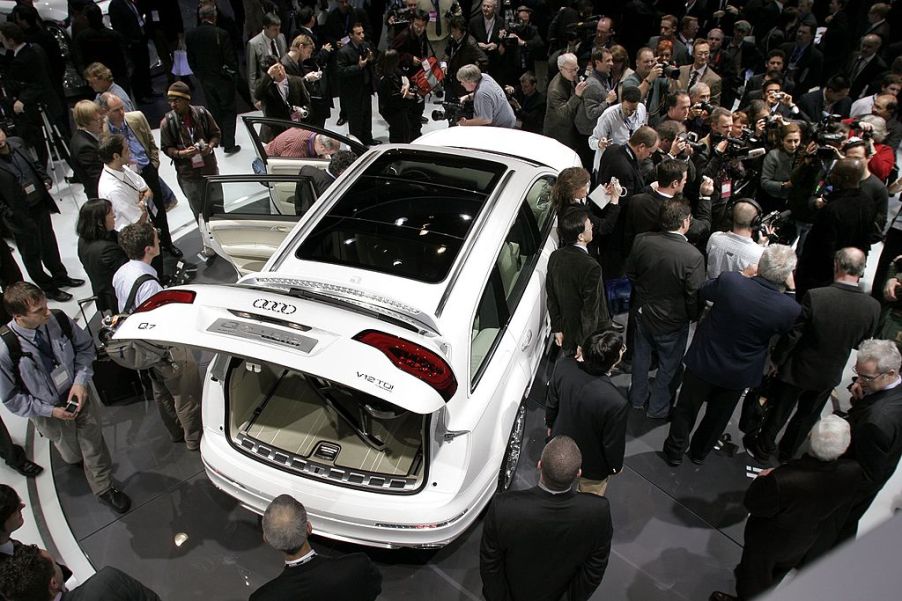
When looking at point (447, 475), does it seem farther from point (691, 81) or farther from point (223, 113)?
point (223, 113)

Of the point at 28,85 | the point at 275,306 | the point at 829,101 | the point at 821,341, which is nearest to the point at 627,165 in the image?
the point at 821,341

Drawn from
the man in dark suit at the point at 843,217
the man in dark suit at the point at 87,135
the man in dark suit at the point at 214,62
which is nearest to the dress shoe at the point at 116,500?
the man in dark suit at the point at 87,135

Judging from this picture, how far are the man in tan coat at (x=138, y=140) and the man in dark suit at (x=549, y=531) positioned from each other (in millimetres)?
4586

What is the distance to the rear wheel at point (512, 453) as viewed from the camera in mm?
3783

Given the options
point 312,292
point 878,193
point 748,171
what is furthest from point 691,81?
point 312,292

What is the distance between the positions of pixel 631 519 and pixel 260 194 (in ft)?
15.1

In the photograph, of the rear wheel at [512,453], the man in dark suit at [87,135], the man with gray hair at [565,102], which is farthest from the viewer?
the man with gray hair at [565,102]

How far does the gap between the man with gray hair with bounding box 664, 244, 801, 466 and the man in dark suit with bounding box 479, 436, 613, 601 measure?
1584mm

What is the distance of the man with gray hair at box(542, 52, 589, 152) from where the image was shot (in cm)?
663

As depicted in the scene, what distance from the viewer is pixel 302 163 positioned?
5496 mm

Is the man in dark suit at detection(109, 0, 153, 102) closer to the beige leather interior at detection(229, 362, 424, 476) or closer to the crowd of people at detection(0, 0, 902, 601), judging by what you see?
the crowd of people at detection(0, 0, 902, 601)

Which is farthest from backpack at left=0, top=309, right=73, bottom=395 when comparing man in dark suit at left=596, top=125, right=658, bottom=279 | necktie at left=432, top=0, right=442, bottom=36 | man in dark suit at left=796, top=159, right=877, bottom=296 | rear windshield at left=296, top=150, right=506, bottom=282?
necktie at left=432, top=0, right=442, bottom=36

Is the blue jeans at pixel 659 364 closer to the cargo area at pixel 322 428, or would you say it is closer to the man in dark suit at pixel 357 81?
the cargo area at pixel 322 428

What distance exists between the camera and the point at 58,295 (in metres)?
5.75
